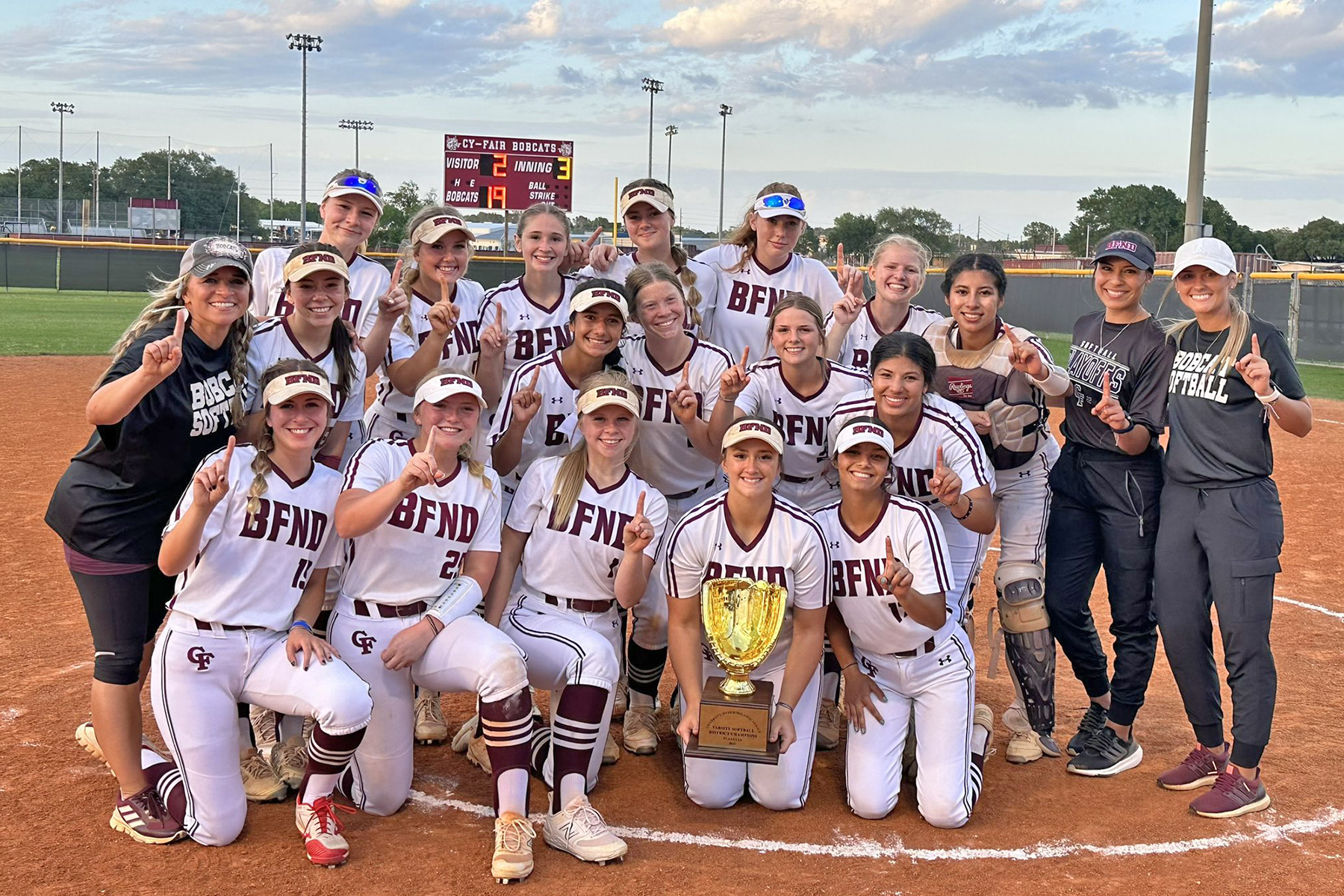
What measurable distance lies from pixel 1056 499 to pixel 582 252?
2665mm

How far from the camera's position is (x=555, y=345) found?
18.6 ft

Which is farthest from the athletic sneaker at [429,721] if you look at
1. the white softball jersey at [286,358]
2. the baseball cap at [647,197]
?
the baseball cap at [647,197]

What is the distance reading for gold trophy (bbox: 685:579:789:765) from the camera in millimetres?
4371

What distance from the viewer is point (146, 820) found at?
4125mm

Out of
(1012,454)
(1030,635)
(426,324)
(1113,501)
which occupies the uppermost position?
(426,324)

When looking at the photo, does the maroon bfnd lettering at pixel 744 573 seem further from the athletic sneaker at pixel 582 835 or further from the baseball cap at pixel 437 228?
the baseball cap at pixel 437 228

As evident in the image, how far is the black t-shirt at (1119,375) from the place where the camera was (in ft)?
15.9

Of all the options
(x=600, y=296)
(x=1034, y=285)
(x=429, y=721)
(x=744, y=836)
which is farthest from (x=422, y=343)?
(x=1034, y=285)

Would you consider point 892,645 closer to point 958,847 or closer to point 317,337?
point 958,847

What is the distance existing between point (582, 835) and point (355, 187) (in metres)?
3.13

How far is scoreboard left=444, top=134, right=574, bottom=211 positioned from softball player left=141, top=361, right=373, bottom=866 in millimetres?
21632

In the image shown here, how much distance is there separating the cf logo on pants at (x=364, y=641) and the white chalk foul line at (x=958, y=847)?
74 centimetres

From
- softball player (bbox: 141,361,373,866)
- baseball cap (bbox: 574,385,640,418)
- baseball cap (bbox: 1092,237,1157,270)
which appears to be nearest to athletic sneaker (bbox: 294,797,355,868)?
softball player (bbox: 141,361,373,866)

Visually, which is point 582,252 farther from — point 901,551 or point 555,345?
point 901,551
